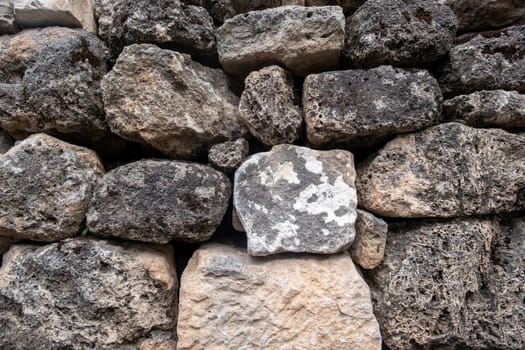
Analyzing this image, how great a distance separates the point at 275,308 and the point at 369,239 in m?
0.43

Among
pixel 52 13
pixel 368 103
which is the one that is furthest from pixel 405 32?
pixel 52 13

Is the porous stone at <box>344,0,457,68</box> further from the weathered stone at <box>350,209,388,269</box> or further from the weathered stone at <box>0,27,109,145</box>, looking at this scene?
the weathered stone at <box>0,27,109,145</box>

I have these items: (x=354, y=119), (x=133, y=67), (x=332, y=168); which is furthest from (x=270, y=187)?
(x=133, y=67)

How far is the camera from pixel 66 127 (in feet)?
3.92

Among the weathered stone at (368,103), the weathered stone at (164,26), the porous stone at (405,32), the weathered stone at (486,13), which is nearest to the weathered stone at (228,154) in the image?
the weathered stone at (368,103)

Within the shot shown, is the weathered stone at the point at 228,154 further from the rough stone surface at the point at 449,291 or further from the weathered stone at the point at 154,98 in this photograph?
the rough stone surface at the point at 449,291

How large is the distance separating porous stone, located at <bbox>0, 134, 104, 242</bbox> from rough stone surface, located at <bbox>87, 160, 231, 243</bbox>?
10 centimetres

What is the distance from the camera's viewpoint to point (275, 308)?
3.53ft

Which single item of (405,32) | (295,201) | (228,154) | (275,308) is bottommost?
(275,308)

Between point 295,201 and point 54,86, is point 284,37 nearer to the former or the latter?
point 295,201

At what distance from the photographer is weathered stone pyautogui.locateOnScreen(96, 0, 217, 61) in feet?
3.83

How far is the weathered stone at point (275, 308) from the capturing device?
1.07 meters

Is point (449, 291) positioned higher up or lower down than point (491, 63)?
lower down

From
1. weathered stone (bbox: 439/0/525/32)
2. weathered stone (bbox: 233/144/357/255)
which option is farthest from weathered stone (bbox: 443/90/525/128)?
weathered stone (bbox: 233/144/357/255)
